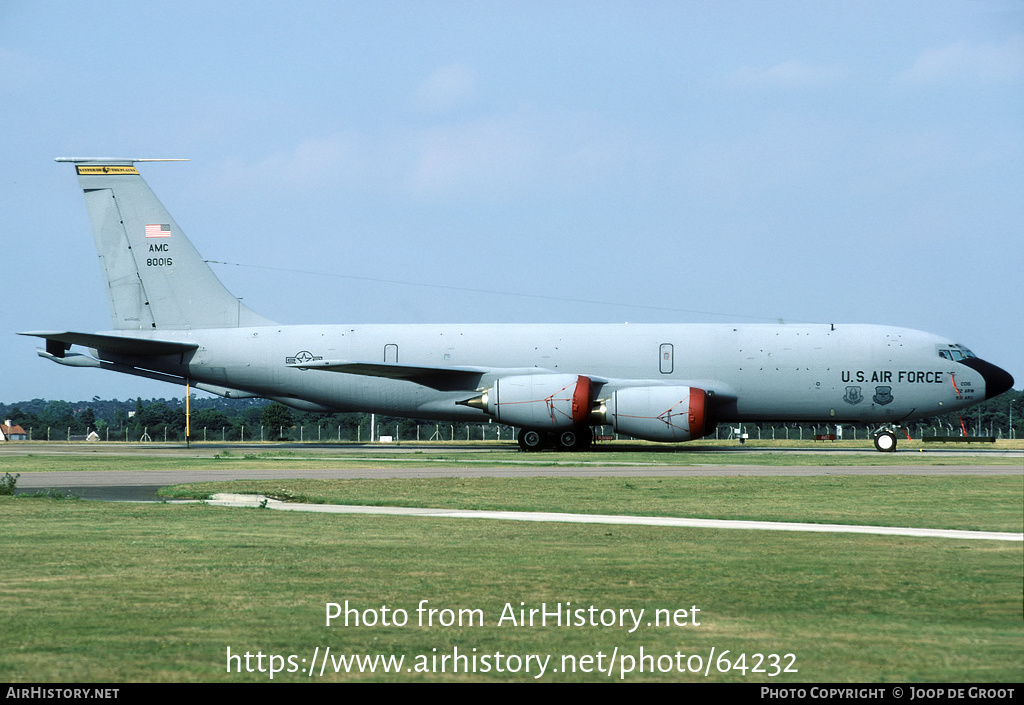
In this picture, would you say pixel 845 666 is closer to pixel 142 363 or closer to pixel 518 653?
pixel 518 653

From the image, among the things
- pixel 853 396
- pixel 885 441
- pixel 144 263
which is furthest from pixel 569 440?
pixel 144 263

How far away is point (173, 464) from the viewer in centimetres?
3478

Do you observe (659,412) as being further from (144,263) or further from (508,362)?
(144,263)

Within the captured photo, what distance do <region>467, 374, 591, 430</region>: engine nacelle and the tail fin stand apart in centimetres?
1229

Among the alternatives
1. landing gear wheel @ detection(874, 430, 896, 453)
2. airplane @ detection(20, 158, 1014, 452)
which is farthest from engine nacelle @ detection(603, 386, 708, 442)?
landing gear wheel @ detection(874, 430, 896, 453)

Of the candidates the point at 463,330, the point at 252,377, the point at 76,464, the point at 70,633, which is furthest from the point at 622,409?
the point at 70,633

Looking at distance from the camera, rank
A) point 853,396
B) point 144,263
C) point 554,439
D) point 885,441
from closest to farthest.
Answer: point 853,396
point 885,441
point 554,439
point 144,263

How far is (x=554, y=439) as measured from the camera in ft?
150

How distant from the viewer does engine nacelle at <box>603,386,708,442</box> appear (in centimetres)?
4203

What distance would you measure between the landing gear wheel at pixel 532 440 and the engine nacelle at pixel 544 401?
1.48 metres

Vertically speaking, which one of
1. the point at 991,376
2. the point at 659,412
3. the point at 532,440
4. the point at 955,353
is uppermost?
the point at 955,353

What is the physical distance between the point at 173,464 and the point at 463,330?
50.3 ft

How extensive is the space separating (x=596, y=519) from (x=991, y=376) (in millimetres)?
30589
